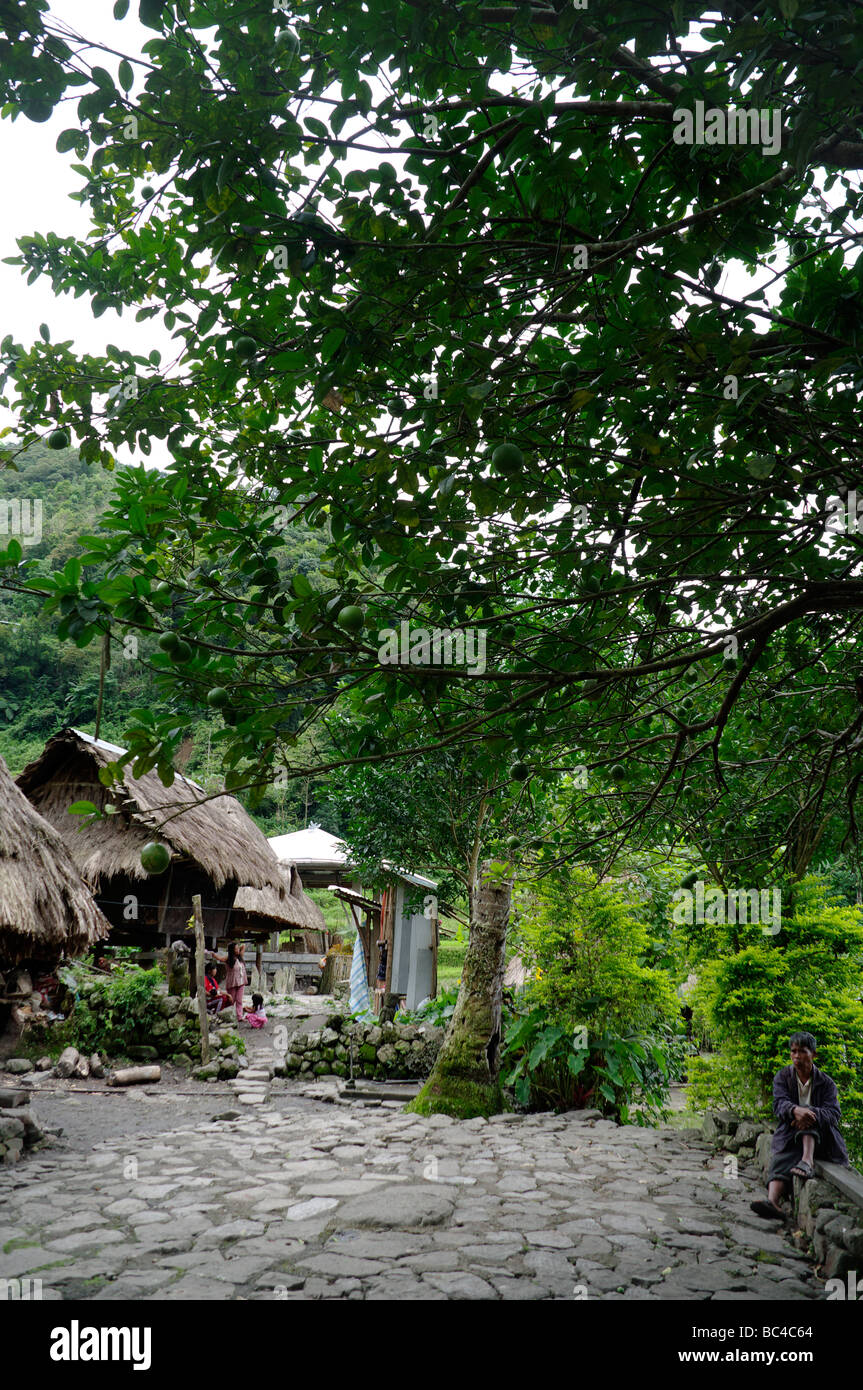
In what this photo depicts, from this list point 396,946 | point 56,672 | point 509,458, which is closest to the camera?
point 509,458

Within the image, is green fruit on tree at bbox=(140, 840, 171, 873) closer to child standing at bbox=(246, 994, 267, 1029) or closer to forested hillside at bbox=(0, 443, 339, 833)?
child standing at bbox=(246, 994, 267, 1029)

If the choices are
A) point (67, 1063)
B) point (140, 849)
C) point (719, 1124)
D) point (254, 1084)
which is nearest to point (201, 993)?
point (254, 1084)

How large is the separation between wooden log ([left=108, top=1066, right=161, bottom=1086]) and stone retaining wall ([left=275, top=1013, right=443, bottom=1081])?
1.55 meters

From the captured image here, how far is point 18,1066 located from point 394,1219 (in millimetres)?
7232

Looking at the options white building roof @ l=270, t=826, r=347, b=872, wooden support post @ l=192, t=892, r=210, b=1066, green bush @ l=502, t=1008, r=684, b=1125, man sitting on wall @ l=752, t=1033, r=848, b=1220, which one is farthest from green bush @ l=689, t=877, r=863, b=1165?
white building roof @ l=270, t=826, r=347, b=872

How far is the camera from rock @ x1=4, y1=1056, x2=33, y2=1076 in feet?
33.9

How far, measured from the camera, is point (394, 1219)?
16.8ft

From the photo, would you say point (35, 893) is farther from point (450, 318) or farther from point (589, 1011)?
point (450, 318)

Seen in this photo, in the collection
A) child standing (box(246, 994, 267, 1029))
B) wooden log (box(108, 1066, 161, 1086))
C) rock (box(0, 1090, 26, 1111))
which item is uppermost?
rock (box(0, 1090, 26, 1111))

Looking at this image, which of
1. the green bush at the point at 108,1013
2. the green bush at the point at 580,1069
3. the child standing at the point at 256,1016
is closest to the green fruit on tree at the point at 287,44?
the green bush at the point at 580,1069

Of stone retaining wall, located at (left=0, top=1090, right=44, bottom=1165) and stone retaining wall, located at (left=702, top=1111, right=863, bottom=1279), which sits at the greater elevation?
stone retaining wall, located at (left=702, top=1111, right=863, bottom=1279)

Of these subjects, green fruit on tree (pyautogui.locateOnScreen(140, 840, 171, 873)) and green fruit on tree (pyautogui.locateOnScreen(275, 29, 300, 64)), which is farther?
green fruit on tree (pyautogui.locateOnScreen(275, 29, 300, 64))

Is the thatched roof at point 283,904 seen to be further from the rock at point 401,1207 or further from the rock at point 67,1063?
the rock at point 401,1207

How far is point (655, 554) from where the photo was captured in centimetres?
320
